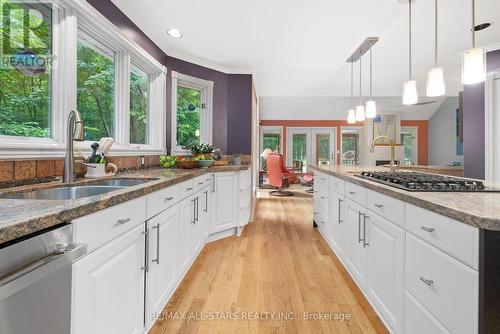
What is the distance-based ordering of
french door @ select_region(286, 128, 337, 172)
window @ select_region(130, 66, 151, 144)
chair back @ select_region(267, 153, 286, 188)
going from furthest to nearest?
french door @ select_region(286, 128, 337, 172) → chair back @ select_region(267, 153, 286, 188) → window @ select_region(130, 66, 151, 144)

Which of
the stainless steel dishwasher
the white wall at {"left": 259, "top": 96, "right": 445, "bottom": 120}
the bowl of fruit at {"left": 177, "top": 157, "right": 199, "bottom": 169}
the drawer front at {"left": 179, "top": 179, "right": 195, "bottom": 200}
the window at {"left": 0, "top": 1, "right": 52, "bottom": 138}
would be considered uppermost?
the white wall at {"left": 259, "top": 96, "right": 445, "bottom": 120}

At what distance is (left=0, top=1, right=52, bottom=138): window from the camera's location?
61.7 inches

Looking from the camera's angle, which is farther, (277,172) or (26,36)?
(277,172)

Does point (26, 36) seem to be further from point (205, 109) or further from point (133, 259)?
point (205, 109)

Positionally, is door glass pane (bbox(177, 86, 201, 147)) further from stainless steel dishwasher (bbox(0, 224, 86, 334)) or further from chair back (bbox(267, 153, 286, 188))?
stainless steel dishwasher (bbox(0, 224, 86, 334))

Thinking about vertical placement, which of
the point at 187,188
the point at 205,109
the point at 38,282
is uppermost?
the point at 205,109

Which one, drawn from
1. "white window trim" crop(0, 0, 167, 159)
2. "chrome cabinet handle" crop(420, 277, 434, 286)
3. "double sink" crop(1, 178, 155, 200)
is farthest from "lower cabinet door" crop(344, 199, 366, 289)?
"white window trim" crop(0, 0, 167, 159)

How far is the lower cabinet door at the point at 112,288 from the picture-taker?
0.94 metres

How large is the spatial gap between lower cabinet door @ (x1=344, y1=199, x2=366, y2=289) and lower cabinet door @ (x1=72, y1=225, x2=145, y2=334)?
1429mm

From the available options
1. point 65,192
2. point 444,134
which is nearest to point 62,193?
point 65,192

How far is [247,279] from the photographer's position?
7.70ft

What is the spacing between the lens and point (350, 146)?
9430 mm

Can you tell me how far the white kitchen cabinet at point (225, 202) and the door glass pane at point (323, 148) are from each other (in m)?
6.61

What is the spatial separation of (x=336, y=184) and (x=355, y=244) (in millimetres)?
745
